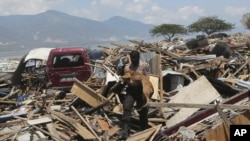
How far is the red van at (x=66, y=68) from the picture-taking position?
14.1 metres

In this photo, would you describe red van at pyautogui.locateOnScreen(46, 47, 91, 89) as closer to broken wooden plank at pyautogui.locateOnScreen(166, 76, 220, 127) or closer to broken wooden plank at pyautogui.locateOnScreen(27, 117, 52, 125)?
broken wooden plank at pyautogui.locateOnScreen(27, 117, 52, 125)

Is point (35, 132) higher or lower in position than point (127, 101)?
lower

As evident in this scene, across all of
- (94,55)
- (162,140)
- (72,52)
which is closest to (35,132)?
(162,140)

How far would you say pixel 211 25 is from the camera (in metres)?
84.9

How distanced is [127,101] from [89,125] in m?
1.27

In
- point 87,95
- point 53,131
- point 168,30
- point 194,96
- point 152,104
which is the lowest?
point 53,131

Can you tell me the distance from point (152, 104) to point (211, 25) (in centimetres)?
8033

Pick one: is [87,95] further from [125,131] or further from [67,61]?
[67,61]

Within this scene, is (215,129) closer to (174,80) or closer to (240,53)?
(174,80)

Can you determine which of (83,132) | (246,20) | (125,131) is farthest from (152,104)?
(246,20)

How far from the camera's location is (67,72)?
46.4 ft

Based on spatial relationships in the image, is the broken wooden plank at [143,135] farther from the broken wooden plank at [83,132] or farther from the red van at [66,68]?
the red van at [66,68]

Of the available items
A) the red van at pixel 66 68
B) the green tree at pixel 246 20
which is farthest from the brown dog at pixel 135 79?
the green tree at pixel 246 20

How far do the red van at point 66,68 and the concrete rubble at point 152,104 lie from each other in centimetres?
47
